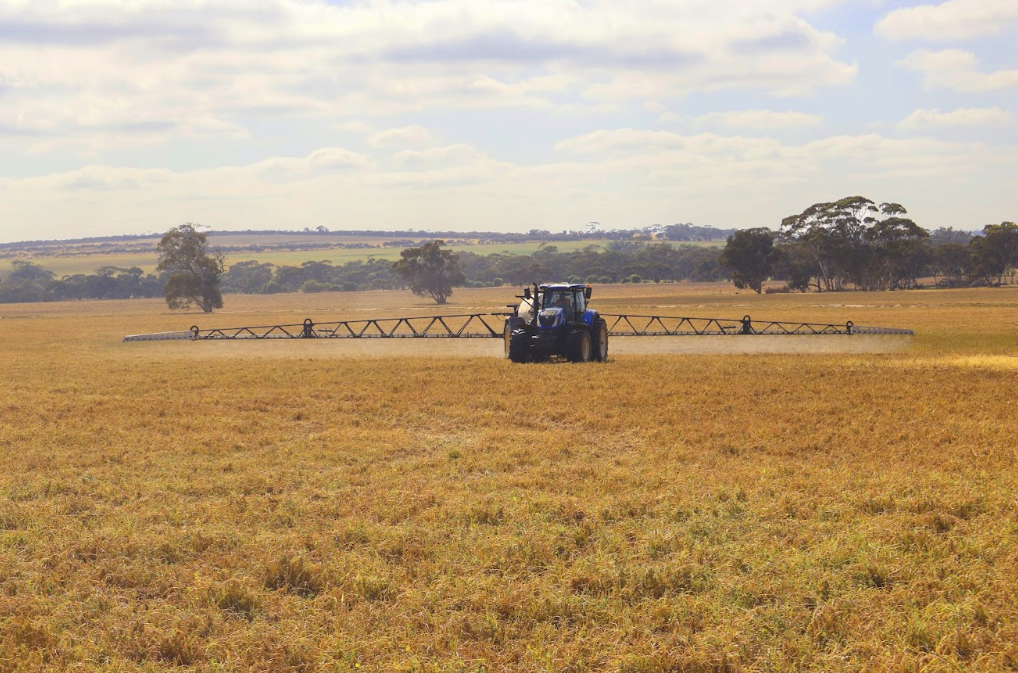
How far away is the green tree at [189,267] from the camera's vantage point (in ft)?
305

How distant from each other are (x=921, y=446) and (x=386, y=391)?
40.4 feet

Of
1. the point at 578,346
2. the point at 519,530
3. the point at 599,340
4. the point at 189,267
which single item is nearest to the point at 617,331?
the point at 599,340

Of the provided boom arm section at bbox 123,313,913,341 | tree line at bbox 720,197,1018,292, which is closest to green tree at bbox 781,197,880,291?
tree line at bbox 720,197,1018,292

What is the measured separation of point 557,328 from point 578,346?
0.91m

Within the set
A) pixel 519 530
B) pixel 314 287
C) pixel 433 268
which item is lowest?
pixel 519 530

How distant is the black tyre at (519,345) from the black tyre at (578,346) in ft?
4.59

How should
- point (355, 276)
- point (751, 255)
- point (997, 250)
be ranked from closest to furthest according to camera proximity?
point (997, 250), point (751, 255), point (355, 276)

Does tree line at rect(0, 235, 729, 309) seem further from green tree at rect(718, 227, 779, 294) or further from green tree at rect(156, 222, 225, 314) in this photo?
green tree at rect(156, 222, 225, 314)

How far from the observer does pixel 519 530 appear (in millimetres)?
9398

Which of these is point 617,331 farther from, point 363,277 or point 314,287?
point 363,277

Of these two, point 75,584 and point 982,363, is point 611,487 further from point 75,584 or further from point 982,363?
point 982,363

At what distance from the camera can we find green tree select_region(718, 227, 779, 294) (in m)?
107

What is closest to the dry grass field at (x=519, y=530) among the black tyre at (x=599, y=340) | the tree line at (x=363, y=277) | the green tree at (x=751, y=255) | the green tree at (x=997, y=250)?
the black tyre at (x=599, y=340)

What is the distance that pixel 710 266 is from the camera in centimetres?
15175
